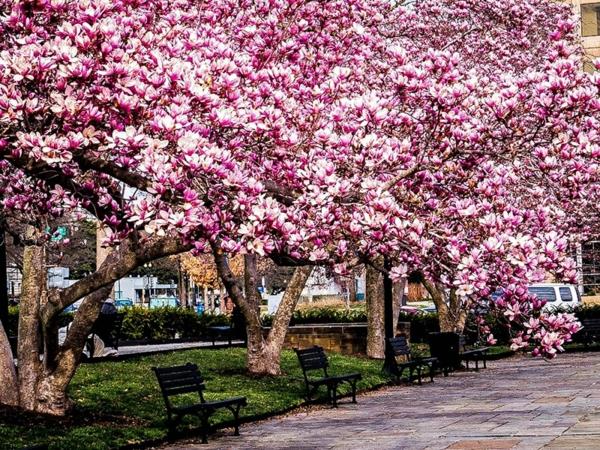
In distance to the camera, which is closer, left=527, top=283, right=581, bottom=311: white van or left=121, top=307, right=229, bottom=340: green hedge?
left=121, top=307, right=229, bottom=340: green hedge

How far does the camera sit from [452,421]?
14.9 m

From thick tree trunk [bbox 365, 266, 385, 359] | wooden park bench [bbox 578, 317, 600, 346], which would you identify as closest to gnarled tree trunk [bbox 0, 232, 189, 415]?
thick tree trunk [bbox 365, 266, 385, 359]

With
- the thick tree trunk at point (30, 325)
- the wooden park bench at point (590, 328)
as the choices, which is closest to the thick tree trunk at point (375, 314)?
the wooden park bench at point (590, 328)

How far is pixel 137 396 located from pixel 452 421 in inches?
184

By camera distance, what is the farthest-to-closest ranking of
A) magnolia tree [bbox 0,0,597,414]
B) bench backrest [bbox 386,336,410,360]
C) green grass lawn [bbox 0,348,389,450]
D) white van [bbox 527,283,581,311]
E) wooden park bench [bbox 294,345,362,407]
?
white van [bbox 527,283,581,311] → bench backrest [bbox 386,336,410,360] → wooden park bench [bbox 294,345,362,407] → green grass lawn [bbox 0,348,389,450] → magnolia tree [bbox 0,0,597,414]

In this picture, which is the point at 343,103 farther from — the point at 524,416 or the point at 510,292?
the point at 524,416

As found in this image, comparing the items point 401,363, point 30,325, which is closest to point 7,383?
point 30,325

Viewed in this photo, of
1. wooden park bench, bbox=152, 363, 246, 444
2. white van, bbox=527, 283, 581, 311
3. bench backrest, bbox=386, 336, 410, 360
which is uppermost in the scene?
white van, bbox=527, 283, 581, 311

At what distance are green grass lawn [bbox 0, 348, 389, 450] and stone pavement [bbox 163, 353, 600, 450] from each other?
0.61m

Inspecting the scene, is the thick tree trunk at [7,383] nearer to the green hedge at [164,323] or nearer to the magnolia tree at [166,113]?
the magnolia tree at [166,113]

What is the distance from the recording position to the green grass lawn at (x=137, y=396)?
1314 cm

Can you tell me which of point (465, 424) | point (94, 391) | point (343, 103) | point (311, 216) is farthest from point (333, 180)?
point (94, 391)

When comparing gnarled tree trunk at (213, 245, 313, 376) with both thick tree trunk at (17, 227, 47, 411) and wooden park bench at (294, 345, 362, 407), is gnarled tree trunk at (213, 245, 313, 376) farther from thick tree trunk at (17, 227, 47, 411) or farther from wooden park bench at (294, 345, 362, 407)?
thick tree trunk at (17, 227, 47, 411)

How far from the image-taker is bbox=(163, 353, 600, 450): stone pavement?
1268 cm
